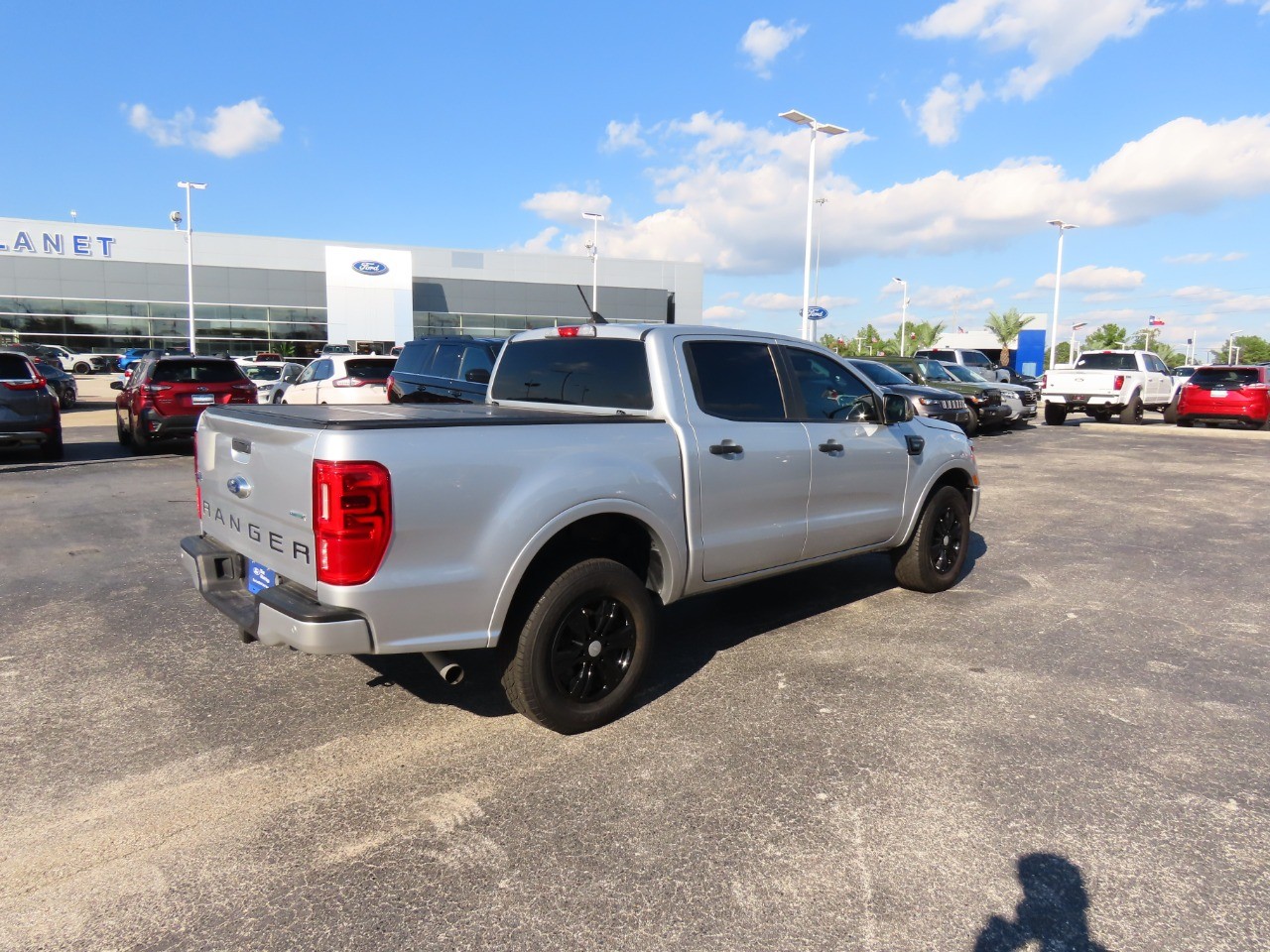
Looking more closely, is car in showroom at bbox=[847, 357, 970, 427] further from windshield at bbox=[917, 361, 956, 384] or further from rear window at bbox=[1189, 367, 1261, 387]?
rear window at bbox=[1189, 367, 1261, 387]

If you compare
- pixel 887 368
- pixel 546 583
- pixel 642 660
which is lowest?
pixel 642 660

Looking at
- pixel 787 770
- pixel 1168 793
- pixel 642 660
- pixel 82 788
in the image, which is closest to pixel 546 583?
pixel 642 660

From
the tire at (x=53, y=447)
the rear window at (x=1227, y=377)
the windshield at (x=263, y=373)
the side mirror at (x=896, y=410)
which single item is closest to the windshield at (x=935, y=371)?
the rear window at (x=1227, y=377)

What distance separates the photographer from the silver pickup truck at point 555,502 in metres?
3.18

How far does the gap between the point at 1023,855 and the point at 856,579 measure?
382 centimetres

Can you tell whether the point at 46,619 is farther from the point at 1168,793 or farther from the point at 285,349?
the point at 285,349

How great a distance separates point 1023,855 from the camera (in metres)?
2.92

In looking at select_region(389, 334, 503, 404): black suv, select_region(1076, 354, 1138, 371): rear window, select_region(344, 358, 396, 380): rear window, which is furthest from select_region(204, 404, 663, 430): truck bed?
select_region(1076, 354, 1138, 371): rear window

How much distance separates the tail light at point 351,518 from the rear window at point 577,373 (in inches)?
64.4

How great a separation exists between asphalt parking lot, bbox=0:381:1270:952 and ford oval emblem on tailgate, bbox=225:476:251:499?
1070 millimetres

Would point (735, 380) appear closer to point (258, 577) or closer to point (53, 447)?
point (258, 577)

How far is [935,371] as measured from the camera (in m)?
19.9

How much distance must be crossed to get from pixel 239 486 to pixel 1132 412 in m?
23.6

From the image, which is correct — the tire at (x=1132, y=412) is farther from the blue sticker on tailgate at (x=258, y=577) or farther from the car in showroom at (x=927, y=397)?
the blue sticker on tailgate at (x=258, y=577)
